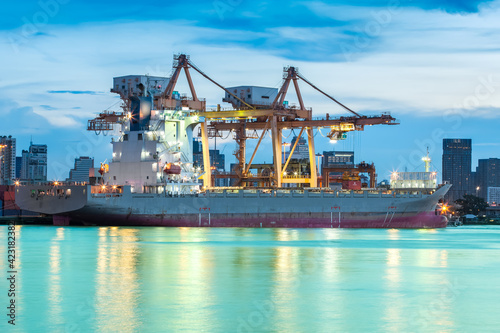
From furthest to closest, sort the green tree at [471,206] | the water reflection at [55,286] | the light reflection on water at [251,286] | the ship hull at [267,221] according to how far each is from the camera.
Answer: the green tree at [471,206]
the ship hull at [267,221]
the water reflection at [55,286]
the light reflection on water at [251,286]

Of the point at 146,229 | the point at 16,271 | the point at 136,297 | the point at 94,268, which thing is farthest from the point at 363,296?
the point at 146,229

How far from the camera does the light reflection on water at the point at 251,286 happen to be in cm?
1678

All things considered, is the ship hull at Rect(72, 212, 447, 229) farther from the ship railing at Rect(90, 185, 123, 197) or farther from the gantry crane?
the gantry crane

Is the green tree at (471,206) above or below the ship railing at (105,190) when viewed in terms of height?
below

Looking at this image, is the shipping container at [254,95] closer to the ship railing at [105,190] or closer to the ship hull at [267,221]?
the ship hull at [267,221]

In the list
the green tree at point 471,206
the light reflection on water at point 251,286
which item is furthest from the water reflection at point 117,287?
the green tree at point 471,206

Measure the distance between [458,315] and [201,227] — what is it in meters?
35.3

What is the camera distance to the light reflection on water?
16.8 meters

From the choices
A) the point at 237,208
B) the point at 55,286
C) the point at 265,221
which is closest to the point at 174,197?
the point at 237,208

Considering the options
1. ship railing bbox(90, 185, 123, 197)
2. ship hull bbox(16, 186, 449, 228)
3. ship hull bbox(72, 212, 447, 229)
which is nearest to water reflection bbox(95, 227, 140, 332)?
ship railing bbox(90, 185, 123, 197)

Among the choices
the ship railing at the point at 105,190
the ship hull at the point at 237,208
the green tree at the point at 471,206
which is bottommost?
the green tree at the point at 471,206

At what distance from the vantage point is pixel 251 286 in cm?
2212

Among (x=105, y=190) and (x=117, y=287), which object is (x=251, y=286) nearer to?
(x=117, y=287)

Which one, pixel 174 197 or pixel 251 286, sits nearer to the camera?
pixel 251 286
